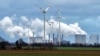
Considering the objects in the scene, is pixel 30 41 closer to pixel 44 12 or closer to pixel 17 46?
pixel 17 46

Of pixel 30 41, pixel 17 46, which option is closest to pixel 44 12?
pixel 17 46

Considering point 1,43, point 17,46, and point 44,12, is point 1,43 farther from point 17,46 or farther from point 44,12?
point 44,12

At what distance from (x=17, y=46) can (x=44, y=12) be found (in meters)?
19.5

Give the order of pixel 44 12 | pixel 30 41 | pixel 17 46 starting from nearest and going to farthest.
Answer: pixel 44 12 → pixel 17 46 → pixel 30 41

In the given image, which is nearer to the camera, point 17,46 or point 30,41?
point 17,46

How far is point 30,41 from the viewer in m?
191

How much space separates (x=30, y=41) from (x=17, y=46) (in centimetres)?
4619

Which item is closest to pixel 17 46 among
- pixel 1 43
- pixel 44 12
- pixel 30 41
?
pixel 1 43

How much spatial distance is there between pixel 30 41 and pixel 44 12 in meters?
59.9


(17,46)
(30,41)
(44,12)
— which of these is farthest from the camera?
(30,41)

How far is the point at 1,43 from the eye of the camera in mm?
151625

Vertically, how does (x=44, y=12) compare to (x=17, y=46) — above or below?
above

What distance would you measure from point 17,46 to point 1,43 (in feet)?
31.9

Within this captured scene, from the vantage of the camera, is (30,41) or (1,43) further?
(30,41)
